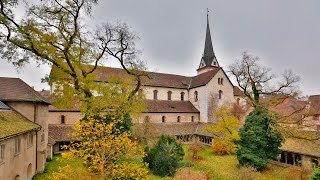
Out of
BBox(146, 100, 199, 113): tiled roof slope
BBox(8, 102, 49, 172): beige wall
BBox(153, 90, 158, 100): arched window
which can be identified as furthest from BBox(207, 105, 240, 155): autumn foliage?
BBox(8, 102, 49, 172): beige wall

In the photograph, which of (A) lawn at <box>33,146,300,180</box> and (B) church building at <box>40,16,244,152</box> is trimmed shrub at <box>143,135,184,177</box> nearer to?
(A) lawn at <box>33,146,300,180</box>

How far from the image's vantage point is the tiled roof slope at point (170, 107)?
4174cm

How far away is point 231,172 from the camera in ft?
85.7

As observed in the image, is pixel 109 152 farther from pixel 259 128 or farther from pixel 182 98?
pixel 182 98

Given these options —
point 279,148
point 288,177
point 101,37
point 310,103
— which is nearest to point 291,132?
point 279,148

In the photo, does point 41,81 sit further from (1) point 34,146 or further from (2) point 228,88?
(2) point 228,88

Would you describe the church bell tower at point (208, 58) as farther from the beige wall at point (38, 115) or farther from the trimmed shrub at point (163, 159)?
the beige wall at point (38, 115)

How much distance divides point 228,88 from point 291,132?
2063 cm

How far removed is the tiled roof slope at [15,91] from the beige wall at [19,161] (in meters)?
3.08

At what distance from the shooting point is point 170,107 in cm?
4350

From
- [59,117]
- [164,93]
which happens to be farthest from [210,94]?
[59,117]

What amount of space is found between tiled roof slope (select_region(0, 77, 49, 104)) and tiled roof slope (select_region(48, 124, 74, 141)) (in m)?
9.08

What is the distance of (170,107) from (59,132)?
17986 millimetres

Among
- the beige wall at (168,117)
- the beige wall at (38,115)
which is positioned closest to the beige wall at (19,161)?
the beige wall at (38,115)
